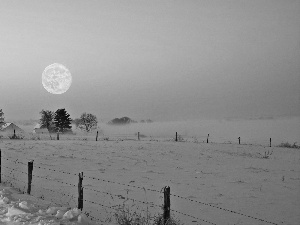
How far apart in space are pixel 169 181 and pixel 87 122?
85.5 m

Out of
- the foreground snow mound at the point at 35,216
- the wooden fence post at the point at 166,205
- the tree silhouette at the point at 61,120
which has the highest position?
the tree silhouette at the point at 61,120

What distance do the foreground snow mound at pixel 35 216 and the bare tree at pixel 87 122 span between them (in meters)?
92.7

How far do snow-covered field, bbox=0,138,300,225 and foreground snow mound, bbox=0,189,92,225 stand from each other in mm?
1448

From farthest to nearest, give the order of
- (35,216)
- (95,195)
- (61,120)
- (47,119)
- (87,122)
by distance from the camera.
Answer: (87,122) → (47,119) → (61,120) → (95,195) → (35,216)

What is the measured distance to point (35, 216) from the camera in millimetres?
7891

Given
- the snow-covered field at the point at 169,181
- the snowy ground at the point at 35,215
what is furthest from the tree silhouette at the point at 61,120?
the snowy ground at the point at 35,215

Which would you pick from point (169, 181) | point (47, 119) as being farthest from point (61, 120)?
point (169, 181)

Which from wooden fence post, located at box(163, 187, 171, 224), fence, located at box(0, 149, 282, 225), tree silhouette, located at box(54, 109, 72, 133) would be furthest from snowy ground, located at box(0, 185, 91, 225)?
tree silhouette, located at box(54, 109, 72, 133)

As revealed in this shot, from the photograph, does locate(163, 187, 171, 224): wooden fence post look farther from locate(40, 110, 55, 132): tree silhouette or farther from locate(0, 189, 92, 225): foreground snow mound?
locate(40, 110, 55, 132): tree silhouette

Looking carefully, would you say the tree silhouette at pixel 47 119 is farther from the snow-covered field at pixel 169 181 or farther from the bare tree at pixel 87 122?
the snow-covered field at pixel 169 181

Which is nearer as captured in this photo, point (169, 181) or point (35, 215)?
point (35, 215)

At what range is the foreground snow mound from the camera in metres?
7.41

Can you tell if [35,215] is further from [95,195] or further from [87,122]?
[87,122]

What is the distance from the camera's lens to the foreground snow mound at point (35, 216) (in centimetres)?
741
